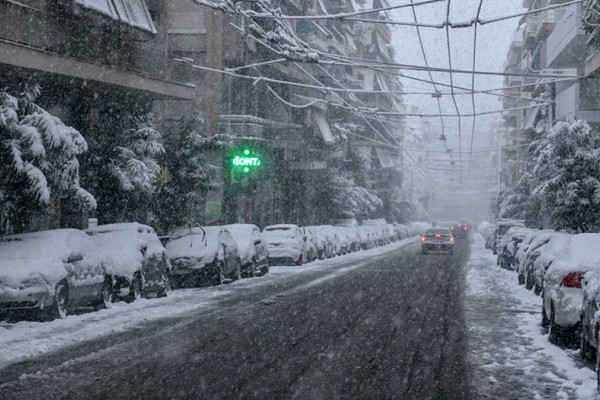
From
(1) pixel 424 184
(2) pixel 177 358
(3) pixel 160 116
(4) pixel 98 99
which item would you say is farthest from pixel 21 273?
(1) pixel 424 184

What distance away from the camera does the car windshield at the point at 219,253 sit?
9.47m

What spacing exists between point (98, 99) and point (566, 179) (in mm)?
15563

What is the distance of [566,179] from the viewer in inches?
1195

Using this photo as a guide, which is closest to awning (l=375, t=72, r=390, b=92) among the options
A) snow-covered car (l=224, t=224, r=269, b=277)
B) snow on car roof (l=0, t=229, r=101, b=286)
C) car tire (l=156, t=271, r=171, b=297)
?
snow-covered car (l=224, t=224, r=269, b=277)

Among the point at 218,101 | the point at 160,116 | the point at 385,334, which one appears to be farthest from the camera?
the point at 218,101

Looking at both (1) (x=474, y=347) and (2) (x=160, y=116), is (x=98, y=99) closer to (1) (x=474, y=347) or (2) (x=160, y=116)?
(2) (x=160, y=116)

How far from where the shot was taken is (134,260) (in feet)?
59.0

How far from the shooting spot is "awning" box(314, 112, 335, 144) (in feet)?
180

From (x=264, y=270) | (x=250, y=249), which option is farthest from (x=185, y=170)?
(x=264, y=270)

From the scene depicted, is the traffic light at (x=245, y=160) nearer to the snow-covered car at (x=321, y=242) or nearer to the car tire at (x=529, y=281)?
the snow-covered car at (x=321, y=242)

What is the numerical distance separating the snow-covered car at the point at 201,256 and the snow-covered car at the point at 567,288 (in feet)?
38.0

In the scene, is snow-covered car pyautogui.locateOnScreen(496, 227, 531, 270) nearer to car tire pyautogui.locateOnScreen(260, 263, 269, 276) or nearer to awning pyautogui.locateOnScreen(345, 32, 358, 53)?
car tire pyautogui.locateOnScreen(260, 263, 269, 276)

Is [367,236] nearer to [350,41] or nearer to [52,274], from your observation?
[350,41]

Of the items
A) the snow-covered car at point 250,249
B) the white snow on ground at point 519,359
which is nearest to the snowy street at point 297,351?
the white snow on ground at point 519,359
